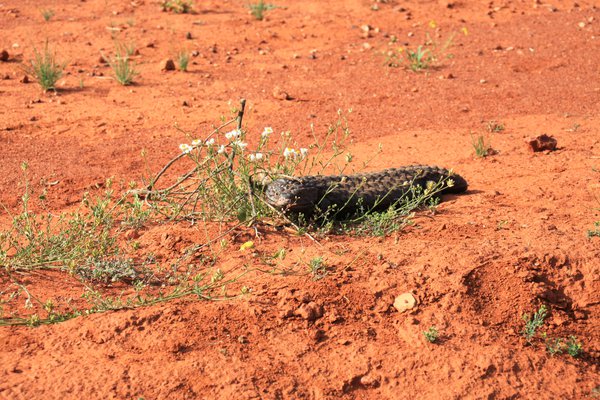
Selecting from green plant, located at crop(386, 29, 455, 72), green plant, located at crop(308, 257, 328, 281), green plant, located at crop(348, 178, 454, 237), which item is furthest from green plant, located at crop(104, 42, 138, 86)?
green plant, located at crop(308, 257, 328, 281)

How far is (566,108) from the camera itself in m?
7.56

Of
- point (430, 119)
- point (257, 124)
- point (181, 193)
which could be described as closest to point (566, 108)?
point (430, 119)

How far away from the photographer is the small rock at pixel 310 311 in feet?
12.9

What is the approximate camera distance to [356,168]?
20.3 feet

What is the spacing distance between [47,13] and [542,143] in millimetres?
6707

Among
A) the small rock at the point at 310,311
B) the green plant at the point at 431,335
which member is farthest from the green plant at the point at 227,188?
the green plant at the point at 431,335

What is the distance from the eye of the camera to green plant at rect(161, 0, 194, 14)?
413 inches

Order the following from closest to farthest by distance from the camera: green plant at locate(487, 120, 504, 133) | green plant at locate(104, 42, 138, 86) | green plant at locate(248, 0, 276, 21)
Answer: green plant at locate(487, 120, 504, 133)
green plant at locate(104, 42, 138, 86)
green plant at locate(248, 0, 276, 21)

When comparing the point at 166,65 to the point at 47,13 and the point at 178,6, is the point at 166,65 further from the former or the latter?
the point at 47,13

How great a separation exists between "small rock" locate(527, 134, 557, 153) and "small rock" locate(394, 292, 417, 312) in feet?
9.29

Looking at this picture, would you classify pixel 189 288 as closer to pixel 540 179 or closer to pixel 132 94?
pixel 540 179

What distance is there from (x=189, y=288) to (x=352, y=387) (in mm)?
1043

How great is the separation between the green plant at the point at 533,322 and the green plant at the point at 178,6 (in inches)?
302

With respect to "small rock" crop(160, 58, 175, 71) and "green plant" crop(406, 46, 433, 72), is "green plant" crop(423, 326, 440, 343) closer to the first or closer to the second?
"green plant" crop(406, 46, 433, 72)
